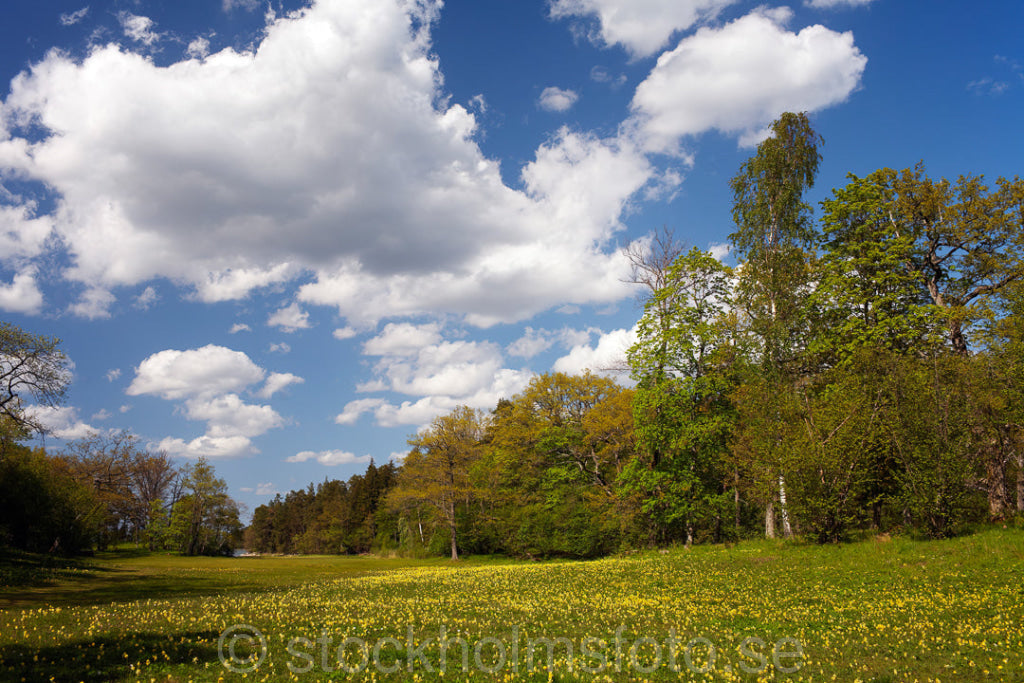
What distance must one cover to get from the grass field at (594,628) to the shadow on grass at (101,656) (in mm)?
52

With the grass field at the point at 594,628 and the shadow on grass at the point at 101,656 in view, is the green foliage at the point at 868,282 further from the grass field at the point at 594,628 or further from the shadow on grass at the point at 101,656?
the shadow on grass at the point at 101,656

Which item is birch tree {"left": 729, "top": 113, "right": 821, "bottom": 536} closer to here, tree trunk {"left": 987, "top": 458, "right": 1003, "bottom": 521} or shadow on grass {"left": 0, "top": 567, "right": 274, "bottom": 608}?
tree trunk {"left": 987, "top": 458, "right": 1003, "bottom": 521}

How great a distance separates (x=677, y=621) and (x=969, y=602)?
7.86m

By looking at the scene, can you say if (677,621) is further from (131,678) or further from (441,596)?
(131,678)

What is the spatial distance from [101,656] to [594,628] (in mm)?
11229

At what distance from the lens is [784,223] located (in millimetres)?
36969

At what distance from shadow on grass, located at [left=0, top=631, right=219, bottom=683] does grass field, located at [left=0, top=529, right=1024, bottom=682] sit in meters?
0.05

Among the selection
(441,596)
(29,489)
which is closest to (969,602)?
(441,596)

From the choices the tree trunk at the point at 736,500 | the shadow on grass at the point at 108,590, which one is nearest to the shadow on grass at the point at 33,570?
the shadow on grass at the point at 108,590

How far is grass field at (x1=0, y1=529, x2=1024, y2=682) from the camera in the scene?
10.7 meters

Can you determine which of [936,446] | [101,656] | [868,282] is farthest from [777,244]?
[101,656]

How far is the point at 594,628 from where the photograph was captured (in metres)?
14.6

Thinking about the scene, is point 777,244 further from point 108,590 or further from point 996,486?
point 108,590

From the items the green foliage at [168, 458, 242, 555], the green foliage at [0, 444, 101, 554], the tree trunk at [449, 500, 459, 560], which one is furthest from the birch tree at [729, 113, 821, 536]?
the green foliage at [168, 458, 242, 555]
